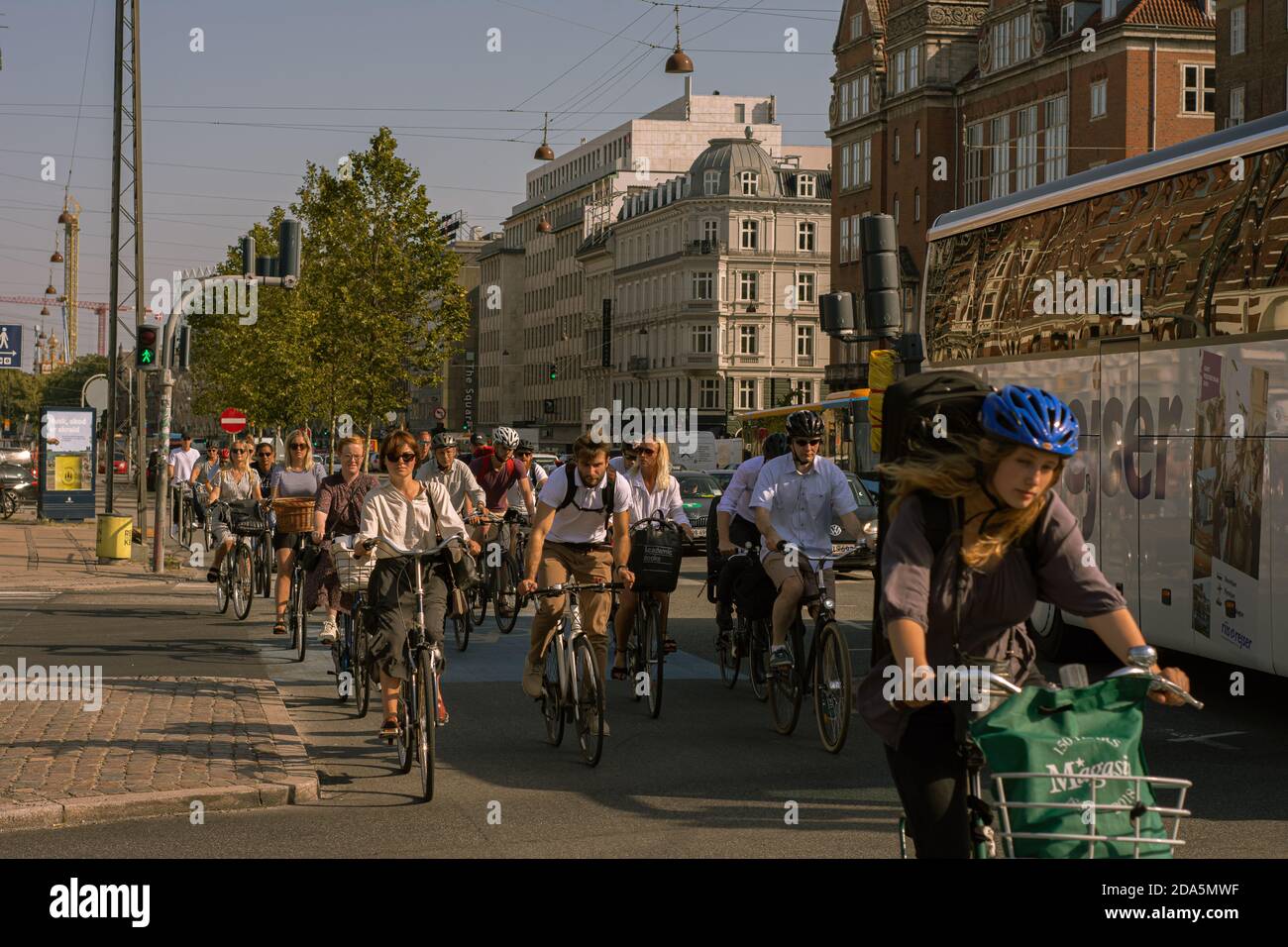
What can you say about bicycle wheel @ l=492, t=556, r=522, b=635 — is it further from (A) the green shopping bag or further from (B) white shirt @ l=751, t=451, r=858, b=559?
(A) the green shopping bag

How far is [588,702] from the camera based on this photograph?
32.7 ft

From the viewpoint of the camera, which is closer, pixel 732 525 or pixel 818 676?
pixel 818 676

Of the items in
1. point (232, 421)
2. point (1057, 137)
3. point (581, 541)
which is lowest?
point (581, 541)

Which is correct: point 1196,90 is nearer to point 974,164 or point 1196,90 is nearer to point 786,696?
point 974,164

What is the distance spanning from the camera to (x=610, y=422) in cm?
11550

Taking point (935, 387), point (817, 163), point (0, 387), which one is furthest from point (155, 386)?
point (0, 387)

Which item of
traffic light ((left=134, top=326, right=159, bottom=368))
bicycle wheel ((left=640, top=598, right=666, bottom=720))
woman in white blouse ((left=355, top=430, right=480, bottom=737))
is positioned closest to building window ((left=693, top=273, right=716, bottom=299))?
traffic light ((left=134, top=326, right=159, bottom=368))

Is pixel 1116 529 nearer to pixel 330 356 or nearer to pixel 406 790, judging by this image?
pixel 406 790

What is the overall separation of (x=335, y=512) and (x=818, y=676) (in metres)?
4.09

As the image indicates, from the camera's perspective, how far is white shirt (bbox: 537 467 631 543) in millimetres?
10852

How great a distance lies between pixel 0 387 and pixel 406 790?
139 m

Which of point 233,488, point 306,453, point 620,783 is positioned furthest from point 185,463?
point 620,783

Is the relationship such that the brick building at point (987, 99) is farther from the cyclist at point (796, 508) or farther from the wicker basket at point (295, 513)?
the cyclist at point (796, 508)

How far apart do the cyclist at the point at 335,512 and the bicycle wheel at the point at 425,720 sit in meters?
3.41
